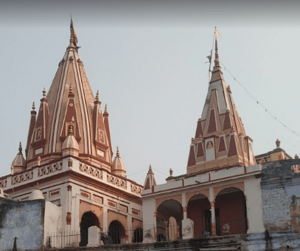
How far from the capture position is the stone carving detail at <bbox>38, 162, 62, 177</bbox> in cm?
2631

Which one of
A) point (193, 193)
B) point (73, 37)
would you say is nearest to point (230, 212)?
point (193, 193)

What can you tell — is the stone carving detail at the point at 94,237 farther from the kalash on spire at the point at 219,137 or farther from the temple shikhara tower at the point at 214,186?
the kalash on spire at the point at 219,137

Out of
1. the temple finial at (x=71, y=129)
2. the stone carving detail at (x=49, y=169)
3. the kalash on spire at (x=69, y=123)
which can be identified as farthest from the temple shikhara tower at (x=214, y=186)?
the temple finial at (x=71, y=129)

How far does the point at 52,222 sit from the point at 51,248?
1.29m

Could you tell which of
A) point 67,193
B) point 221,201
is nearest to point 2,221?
point 67,193

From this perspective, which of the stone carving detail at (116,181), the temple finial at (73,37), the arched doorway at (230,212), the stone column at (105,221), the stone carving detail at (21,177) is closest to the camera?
the arched doorway at (230,212)

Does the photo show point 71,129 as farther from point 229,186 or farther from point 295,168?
point 295,168

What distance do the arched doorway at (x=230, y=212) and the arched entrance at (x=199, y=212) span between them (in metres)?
0.64

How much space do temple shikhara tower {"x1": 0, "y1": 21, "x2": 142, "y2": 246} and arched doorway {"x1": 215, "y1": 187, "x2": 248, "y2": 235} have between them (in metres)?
4.84

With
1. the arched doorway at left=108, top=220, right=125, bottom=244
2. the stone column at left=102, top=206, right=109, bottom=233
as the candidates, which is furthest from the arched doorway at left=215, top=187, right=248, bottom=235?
the stone column at left=102, top=206, right=109, bottom=233

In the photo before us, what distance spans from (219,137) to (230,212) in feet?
15.4

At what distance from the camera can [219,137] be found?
95.2 ft

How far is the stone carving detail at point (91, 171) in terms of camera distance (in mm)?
26500

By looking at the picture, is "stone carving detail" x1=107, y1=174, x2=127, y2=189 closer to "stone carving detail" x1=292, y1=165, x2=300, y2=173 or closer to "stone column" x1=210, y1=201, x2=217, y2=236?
"stone column" x1=210, y1=201, x2=217, y2=236
